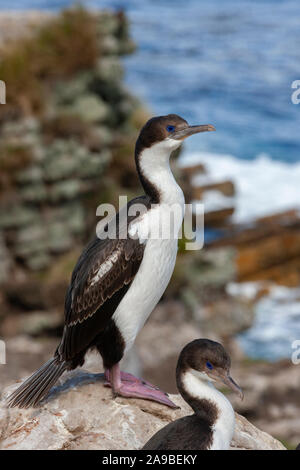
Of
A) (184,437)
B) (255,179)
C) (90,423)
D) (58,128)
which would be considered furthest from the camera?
(255,179)

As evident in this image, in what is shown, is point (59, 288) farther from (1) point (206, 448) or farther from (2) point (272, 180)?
(2) point (272, 180)

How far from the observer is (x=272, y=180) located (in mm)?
35625

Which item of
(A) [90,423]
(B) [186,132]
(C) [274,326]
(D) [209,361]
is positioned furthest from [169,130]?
→ (C) [274,326]

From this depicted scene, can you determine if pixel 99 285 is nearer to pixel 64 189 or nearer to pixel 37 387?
pixel 37 387

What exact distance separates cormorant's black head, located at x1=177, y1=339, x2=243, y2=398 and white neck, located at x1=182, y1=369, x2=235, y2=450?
0.05 metres

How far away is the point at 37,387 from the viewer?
6750 mm

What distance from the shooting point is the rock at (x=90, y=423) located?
6414 mm

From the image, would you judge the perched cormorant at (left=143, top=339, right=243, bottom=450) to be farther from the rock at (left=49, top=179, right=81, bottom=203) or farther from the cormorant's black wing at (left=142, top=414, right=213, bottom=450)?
the rock at (left=49, top=179, right=81, bottom=203)

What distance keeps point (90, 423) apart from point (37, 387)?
1.80 feet

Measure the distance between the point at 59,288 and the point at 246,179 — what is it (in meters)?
18.4

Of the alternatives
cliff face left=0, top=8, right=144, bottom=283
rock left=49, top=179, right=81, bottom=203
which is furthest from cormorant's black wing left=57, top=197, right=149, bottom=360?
rock left=49, top=179, right=81, bottom=203

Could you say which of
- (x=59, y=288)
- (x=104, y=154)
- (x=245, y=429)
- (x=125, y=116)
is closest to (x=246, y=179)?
(x=125, y=116)

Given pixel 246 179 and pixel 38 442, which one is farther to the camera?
pixel 246 179
